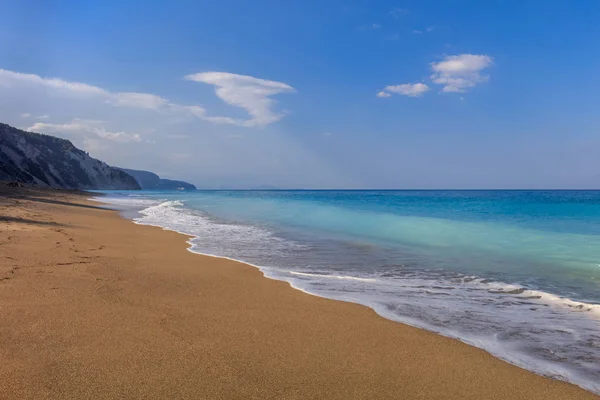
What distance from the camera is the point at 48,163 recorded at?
82.4m

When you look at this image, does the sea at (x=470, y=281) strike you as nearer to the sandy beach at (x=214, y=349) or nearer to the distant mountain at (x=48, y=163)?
the sandy beach at (x=214, y=349)

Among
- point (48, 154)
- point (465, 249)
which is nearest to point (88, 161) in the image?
point (48, 154)

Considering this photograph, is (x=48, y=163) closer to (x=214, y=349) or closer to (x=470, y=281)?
(x=470, y=281)

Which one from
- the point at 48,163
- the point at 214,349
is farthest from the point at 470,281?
the point at 48,163

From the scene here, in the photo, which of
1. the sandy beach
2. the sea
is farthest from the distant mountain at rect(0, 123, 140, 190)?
the sandy beach

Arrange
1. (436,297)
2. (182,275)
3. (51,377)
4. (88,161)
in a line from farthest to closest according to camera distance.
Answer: (88,161), (182,275), (436,297), (51,377)

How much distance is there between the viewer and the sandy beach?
2992 millimetres

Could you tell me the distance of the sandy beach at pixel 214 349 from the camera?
299cm

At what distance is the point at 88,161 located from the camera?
108625 millimetres

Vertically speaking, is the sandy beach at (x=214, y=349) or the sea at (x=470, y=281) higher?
the sandy beach at (x=214, y=349)

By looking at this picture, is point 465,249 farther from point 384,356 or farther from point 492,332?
point 384,356

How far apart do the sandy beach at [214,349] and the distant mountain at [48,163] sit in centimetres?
5701

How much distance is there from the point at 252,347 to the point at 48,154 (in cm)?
10106

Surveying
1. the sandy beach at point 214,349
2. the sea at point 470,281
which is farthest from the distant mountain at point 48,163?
the sandy beach at point 214,349
